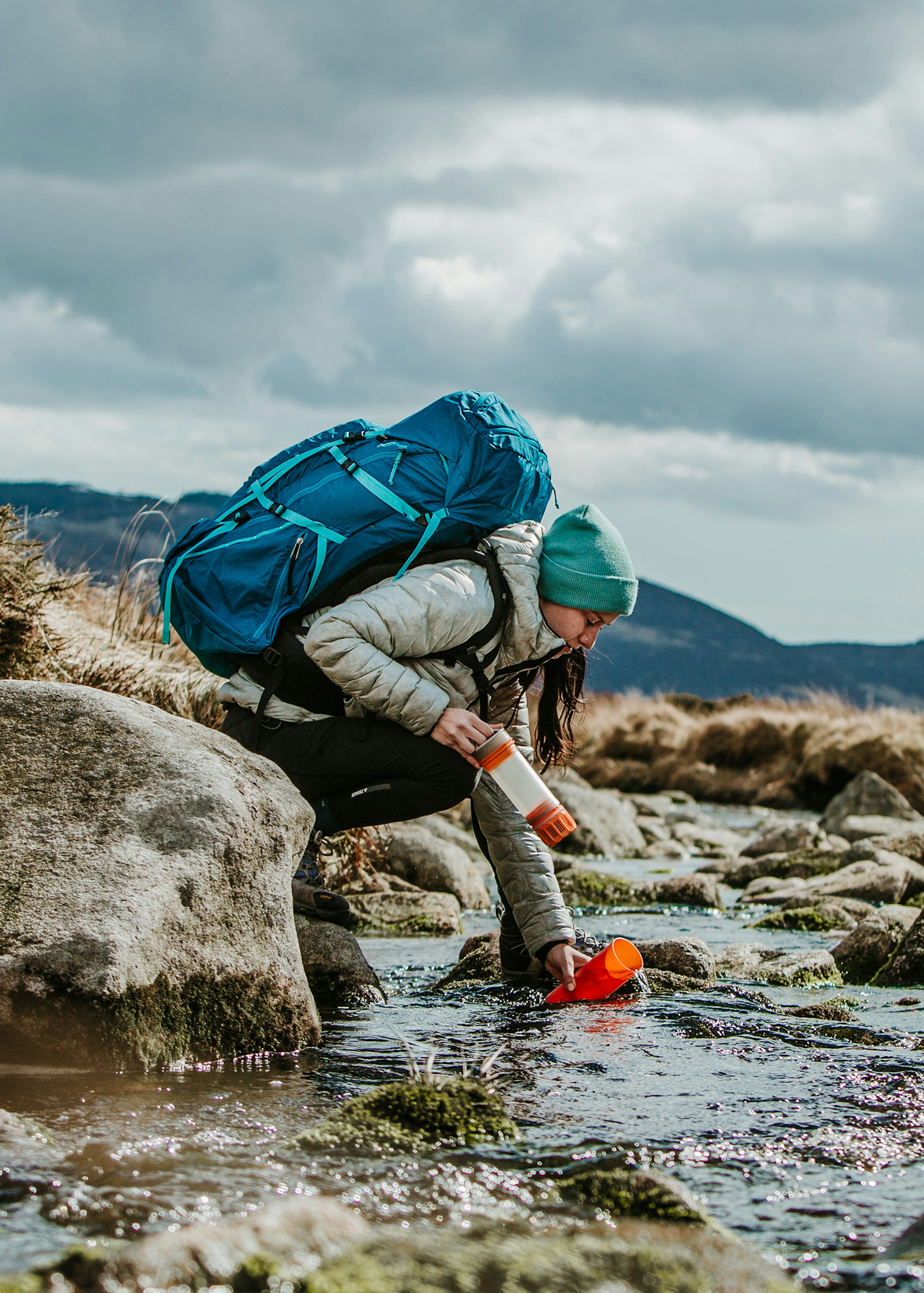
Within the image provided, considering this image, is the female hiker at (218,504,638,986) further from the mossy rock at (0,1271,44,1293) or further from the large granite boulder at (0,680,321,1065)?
the mossy rock at (0,1271,44,1293)

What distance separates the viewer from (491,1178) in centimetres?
280

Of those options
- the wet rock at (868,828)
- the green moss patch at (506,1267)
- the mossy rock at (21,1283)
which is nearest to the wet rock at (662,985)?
the green moss patch at (506,1267)

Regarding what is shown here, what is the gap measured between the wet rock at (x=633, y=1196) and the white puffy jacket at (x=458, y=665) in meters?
1.93

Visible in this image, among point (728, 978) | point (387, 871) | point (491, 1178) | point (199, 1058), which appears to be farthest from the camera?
point (387, 871)

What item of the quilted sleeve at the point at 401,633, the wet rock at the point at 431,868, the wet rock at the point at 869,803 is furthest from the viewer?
the wet rock at the point at 869,803

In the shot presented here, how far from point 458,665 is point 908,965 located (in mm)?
3007

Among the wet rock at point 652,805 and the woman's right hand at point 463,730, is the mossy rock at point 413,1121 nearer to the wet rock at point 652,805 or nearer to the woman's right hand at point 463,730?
the woman's right hand at point 463,730

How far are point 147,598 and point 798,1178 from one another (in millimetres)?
9321

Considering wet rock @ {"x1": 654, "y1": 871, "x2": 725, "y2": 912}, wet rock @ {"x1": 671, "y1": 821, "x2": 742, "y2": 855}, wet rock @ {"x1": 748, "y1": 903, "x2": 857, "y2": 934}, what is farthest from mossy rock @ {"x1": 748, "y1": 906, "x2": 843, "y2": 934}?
wet rock @ {"x1": 671, "y1": 821, "x2": 742, "y2": 855}

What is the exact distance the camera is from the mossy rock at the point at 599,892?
9.20m

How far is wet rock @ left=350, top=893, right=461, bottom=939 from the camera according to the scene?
7148 mm

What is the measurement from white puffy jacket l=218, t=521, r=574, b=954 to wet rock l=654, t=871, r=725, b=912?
172 inches

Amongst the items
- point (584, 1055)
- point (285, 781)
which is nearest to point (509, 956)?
point (584, 1055)

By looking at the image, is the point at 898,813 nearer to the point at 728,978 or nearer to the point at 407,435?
the point at 728,978
